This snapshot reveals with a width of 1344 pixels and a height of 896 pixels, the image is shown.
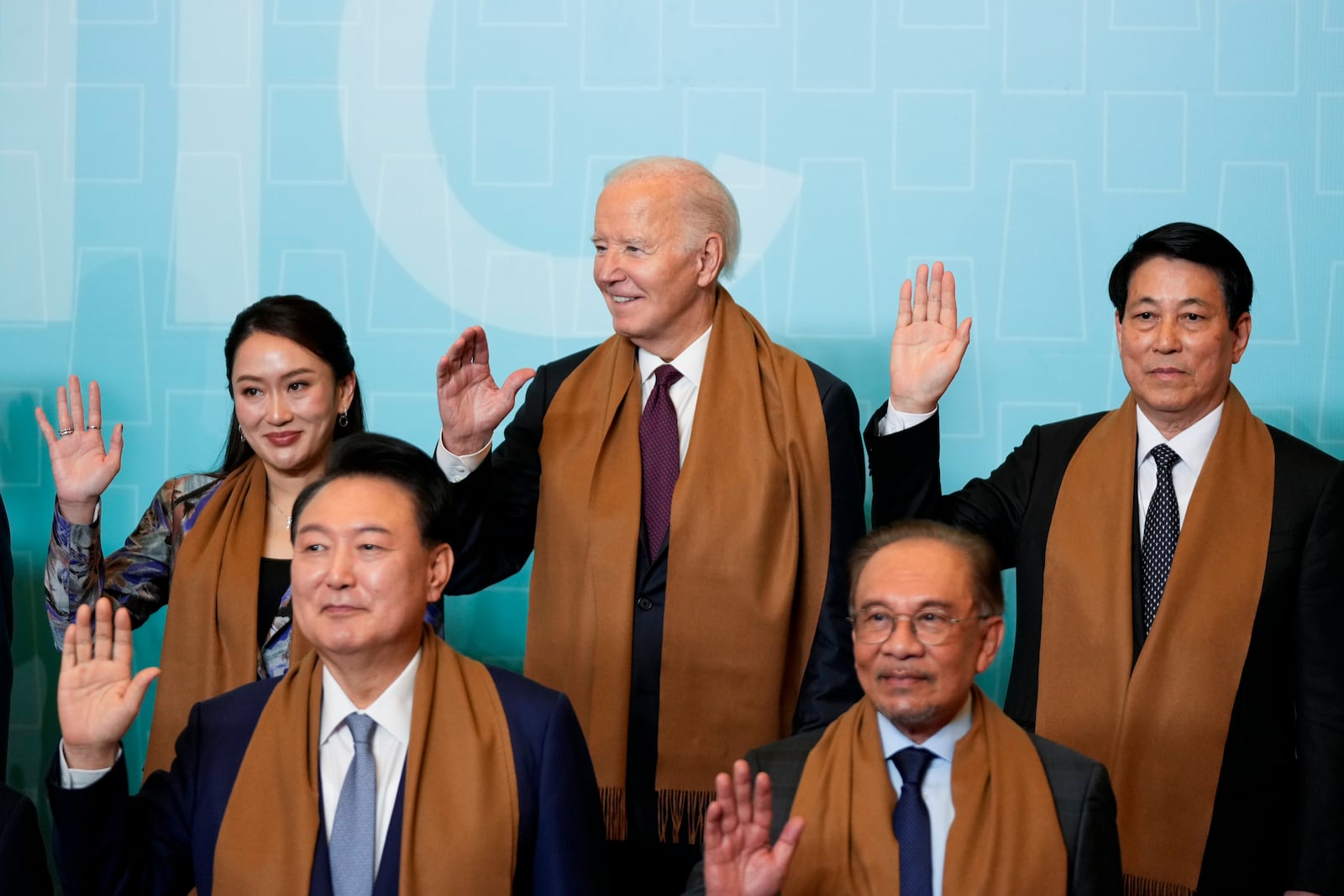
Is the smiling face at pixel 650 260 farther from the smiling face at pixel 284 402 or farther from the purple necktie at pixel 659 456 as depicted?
the smiling face at pixel 284 402

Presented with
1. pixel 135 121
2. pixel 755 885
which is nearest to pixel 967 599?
pixel 755 885

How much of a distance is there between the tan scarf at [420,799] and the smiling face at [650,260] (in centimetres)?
92

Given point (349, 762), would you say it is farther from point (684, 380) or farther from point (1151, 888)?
point (1151, 888)

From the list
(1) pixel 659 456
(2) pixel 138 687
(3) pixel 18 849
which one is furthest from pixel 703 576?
(3) pixel 18 849

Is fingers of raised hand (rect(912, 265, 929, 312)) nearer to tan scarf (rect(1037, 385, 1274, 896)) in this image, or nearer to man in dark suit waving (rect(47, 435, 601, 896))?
tan scarf (rect(1037, 385, 1274, 896))

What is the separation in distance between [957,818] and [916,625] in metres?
0.27

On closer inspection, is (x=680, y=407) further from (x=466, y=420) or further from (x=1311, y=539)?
(x=1311, y=539)

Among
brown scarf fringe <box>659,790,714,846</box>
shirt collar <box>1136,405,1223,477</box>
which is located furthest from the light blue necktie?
→ shirt collar <box>1136,405,1223,477</box>

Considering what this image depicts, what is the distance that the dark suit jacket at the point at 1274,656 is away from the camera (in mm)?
2580

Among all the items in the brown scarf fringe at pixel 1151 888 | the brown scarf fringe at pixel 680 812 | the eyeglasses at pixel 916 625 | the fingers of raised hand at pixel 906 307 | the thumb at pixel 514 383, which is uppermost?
the fingers of raised hand at pixel 906 307

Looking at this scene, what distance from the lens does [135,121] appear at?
13.6 feet

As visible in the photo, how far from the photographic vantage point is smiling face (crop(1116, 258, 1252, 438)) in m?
2.73

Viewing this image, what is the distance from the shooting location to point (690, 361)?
10.0ft

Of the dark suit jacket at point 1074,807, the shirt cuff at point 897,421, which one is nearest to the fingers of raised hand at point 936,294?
the shirt cuff at point 897,421
